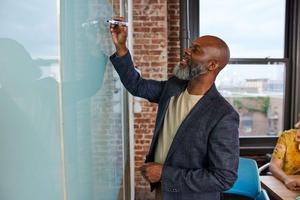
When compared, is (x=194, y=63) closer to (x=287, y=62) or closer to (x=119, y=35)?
(x=119, y=35)

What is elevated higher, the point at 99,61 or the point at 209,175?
the point at 99,61

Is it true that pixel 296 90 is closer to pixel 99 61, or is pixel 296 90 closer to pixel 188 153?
pixel 188 153

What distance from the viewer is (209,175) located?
1.28 meters

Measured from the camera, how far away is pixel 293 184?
6.70 feet

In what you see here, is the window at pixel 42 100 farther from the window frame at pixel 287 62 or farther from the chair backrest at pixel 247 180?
the window frame at pixel 287 62

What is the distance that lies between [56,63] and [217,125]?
2.65 ft

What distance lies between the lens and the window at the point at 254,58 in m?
3.93

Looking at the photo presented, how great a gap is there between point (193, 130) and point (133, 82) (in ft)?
1.40

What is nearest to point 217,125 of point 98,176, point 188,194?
point 188,194

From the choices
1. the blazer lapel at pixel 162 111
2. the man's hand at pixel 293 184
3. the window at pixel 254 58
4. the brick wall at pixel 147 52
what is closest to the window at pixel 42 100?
the blazer lapel at pixel 162 111

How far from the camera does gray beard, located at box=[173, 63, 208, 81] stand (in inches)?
54.9

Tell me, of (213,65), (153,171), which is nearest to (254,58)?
(213,65)

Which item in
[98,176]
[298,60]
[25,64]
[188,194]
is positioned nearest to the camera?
[25,64]

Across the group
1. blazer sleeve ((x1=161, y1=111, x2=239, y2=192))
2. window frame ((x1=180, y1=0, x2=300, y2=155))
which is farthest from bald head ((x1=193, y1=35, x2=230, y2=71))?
window frame ((x1=180, y1=0, x2=300, y2=155))
